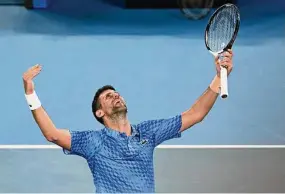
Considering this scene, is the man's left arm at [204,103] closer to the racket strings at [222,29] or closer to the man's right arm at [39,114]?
the racket strings at [222,29]

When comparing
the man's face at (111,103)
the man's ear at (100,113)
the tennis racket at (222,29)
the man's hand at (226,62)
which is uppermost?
the tennis racket at (222,29)

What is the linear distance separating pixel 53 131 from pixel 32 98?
25 cm

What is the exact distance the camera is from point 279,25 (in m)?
10.4

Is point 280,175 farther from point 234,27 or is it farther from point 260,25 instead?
point 260,25

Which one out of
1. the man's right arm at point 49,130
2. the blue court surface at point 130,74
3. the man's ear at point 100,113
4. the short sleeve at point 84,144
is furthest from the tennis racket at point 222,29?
the blue court surface at point 130,74

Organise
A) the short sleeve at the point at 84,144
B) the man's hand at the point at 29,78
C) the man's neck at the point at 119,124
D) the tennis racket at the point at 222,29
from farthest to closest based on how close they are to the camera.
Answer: the tennis racket at the point at 222,29
the man's neck at the point at 119,124
the short sleeve at the point at 84,144
the man's hand at the point at 29,78

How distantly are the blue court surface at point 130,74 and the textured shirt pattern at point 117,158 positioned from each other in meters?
2.12

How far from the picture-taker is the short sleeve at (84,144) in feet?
13.7

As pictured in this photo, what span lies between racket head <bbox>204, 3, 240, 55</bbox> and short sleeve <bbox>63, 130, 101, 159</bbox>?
3.40ft

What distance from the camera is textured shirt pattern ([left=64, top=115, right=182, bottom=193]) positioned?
13.5ft

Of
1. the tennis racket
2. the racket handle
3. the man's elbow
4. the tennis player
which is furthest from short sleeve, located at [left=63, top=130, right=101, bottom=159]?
the tennis racket

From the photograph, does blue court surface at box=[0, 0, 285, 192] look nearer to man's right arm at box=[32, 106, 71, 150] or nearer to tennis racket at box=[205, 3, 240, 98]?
tennis racket at box=[205, 3, 240, 98]

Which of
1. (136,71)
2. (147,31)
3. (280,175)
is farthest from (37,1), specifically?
(280,175)

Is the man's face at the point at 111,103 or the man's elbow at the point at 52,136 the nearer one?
the man's elbow at the point at 52,136
